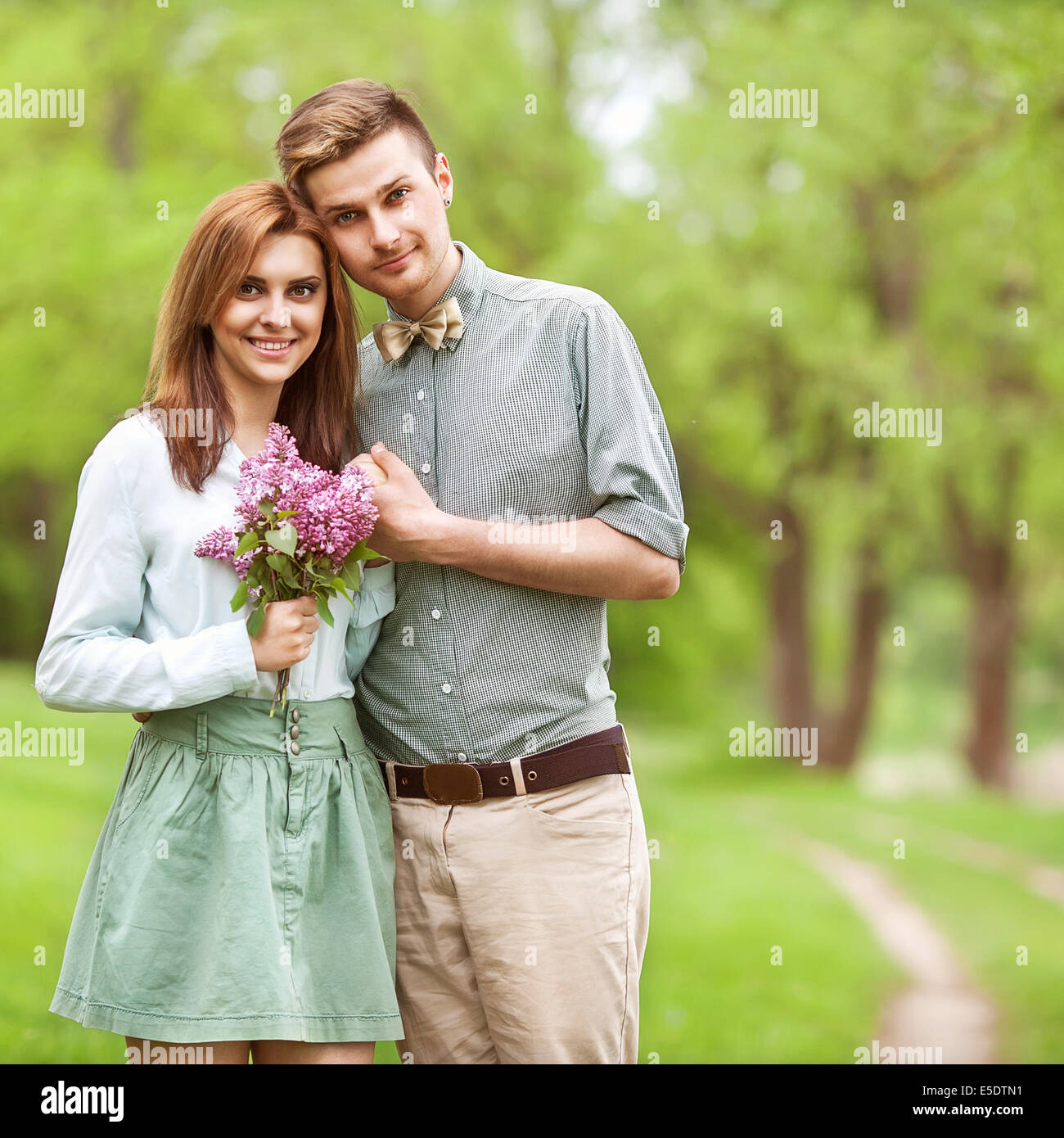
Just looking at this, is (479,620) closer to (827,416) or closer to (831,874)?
(831,874)

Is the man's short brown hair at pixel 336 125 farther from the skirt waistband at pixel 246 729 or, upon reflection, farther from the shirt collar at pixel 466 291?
the skirt waistband at pixel 246 729

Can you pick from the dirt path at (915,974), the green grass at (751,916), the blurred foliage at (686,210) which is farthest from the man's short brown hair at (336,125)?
the blurred foliage at (686,210)

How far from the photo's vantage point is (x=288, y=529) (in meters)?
2.70

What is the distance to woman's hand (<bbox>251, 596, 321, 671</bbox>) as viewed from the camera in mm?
2828

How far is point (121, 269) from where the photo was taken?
1202 centimetres

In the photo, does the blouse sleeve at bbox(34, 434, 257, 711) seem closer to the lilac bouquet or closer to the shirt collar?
the lilac bouquet

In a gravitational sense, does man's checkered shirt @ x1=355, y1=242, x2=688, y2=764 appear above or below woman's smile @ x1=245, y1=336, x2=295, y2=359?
below

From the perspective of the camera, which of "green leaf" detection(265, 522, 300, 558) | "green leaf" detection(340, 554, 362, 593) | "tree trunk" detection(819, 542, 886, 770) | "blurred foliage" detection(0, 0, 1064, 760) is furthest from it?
"tree trunk" detection(819, 542, 886, 770)

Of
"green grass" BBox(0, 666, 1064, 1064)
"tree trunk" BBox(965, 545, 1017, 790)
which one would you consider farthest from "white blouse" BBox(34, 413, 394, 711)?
"tree trunk" BBox(965, 545, 1017, 790)

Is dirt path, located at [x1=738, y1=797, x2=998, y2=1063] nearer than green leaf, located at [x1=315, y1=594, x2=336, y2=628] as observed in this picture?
No

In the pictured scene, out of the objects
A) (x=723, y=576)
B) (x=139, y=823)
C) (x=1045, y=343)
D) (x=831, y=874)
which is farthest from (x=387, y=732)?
(x=723, y=576)

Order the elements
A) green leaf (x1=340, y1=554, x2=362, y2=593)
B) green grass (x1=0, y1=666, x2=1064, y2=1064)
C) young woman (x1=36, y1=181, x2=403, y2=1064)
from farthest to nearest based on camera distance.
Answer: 1. green grass (x1=0, y1=666, x2=1064, y2=1064)
2. green leaf (x1=340, y1=554, x2=362, y2=593)
3. young woman (x1=36, y1=181, x2=403, y2=1064)

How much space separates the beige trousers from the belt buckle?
0.9 inches
